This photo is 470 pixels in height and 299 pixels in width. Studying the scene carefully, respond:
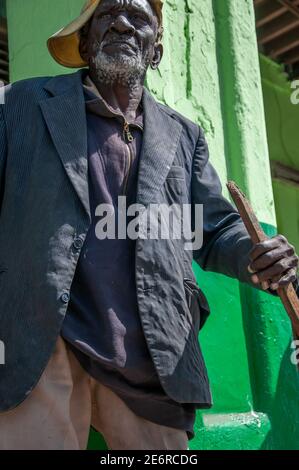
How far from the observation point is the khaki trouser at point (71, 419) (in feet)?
5.97

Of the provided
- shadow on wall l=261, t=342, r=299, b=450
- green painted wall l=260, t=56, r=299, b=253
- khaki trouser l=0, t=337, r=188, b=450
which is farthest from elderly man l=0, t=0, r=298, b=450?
green painted wall l=260, t=56, r=299, b=253

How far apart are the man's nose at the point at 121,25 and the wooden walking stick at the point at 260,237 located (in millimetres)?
628

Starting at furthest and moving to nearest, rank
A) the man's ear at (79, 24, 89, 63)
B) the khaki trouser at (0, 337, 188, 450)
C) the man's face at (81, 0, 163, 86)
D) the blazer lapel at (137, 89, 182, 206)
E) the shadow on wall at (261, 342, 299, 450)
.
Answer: the shadow on wall at (261, 342, 299, 450), the man's ear at (79, 24, 89, 63), the man's face at (81, 0, 163, 86), the blazer lapel at (137, 89, 182, 206), the khaki trouser at (0, 337, 188, 450)

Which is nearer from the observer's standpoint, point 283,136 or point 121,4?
point 121,4

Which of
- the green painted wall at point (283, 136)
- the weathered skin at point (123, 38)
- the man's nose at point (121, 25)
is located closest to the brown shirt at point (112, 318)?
the weathered skin at point (123, 38)

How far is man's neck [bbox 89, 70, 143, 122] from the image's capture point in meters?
2.30

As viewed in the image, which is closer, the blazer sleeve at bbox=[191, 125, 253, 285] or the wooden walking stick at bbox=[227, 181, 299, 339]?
the wooden walking stick at bbox=[227, 181, 299, 339]

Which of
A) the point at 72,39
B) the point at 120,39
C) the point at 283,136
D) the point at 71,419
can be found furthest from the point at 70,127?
the point at 283,136

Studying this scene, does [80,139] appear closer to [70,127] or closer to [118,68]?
[70,127]

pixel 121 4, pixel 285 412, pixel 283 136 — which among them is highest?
pixel 283 136

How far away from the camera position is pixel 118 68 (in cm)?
223

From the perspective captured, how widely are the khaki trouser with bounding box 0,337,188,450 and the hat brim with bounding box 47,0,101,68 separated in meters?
1.08

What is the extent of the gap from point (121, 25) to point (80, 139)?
42 cm

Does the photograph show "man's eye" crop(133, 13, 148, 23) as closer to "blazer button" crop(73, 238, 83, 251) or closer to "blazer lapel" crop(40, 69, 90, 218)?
"blazer lapel" crop(40, 69, 90, 218)
